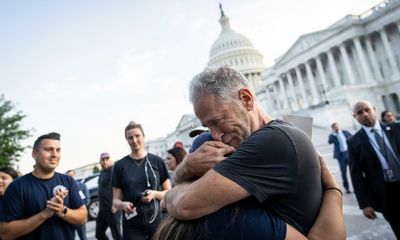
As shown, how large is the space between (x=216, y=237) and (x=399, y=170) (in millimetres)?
3827

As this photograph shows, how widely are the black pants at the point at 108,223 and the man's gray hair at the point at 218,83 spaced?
20.3 feet

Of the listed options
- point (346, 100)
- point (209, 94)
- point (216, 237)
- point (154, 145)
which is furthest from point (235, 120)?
point (154, 145)

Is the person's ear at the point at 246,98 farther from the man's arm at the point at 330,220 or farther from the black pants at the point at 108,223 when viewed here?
the black pants at the point at 108,223

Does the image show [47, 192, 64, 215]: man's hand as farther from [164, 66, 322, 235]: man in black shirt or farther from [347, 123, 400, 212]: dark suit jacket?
[347, 123, 400, 212]: dark suit jacket

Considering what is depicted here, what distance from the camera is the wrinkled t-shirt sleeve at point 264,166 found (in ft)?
4.21

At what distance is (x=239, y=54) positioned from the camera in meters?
95.9

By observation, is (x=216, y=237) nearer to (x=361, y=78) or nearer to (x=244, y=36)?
(x=361, y=78)

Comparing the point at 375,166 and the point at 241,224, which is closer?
the point at 241,224

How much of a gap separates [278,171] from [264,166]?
7 centimetres

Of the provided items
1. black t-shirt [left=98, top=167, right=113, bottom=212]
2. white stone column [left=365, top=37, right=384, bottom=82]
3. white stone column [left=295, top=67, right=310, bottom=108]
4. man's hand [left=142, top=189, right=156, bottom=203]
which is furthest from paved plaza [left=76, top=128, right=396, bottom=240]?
white stone column [left=295, top=67, right=310, bottom=108]

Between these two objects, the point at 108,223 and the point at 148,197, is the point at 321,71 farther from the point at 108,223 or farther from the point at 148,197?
the point at 148,197

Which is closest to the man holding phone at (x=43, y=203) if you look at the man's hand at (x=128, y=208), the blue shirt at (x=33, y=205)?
the blue shirt at (x=33, y=205)

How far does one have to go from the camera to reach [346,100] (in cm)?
3931

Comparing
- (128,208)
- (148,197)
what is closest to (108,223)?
(128,208)
